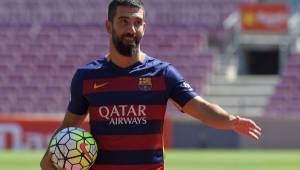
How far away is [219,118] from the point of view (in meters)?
5.16

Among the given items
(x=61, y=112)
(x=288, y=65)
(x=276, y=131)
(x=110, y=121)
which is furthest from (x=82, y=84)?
(x=288, y=65)

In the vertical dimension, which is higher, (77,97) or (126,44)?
(126,44)

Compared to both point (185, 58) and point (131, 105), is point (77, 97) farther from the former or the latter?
point (185, 58)

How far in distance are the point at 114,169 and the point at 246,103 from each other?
22793mm

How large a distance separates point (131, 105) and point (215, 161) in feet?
44.1

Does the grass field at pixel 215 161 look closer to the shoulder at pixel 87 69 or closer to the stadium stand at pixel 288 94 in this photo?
the stadium stand at pixel 288 94

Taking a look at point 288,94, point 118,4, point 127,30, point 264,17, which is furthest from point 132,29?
point 264,17

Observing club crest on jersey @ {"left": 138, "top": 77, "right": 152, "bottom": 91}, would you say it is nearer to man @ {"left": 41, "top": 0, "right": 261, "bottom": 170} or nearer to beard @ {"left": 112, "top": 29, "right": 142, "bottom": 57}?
man @ {"left": 41, "top": 0, "right": 261, "bottom": 170}

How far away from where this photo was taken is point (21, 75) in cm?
2977

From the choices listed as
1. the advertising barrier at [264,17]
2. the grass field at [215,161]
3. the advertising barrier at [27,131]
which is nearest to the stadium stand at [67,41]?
the advertising barrier at [264,17]

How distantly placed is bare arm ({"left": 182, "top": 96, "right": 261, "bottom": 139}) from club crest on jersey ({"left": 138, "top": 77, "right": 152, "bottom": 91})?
0.84 ft

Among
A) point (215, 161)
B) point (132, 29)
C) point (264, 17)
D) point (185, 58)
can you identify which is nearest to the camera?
point (132, 29)

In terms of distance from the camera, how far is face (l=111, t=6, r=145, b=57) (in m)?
5.04

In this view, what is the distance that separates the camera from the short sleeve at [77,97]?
5.29 metres
